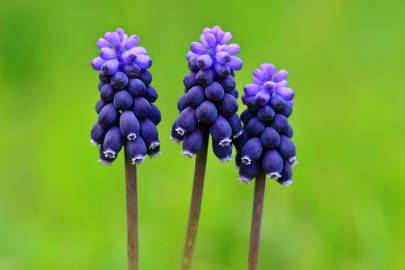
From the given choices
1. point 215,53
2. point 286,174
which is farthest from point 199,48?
point 286,174

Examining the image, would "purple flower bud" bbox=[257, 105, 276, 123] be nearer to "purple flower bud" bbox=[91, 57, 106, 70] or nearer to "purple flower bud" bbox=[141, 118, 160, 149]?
"purple flower bud" bbox=[141, 118, 160, 149]

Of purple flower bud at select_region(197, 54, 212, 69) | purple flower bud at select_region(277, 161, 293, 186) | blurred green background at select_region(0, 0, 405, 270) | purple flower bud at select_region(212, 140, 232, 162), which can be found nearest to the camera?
purple flower bud at select_region(197, 54, 212, 69)

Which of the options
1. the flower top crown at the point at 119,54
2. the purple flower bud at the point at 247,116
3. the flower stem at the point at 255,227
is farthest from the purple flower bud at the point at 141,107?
the flower stem at the point at 255,227

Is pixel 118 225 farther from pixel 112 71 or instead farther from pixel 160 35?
pixel 160 35

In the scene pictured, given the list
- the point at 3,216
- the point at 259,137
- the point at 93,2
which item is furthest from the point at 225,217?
the point at 93,2

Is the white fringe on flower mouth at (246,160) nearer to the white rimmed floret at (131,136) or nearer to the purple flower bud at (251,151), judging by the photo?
the purple flower bud at (251,151)

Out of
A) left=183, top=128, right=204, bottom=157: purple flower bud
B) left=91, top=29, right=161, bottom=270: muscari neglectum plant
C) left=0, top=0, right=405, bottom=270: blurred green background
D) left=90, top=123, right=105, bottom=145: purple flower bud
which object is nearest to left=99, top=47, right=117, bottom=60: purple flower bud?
left=91, top=29, right=161, bottom=270: muscari neglectum plant

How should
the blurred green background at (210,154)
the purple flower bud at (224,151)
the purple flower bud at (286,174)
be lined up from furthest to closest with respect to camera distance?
the blurred green background at (210,154), the purple flower bud at (286,174), the purple flower bud at (224,151)

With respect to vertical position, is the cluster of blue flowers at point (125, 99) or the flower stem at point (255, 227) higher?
the cluster of blue flowers at point (125, 99)
